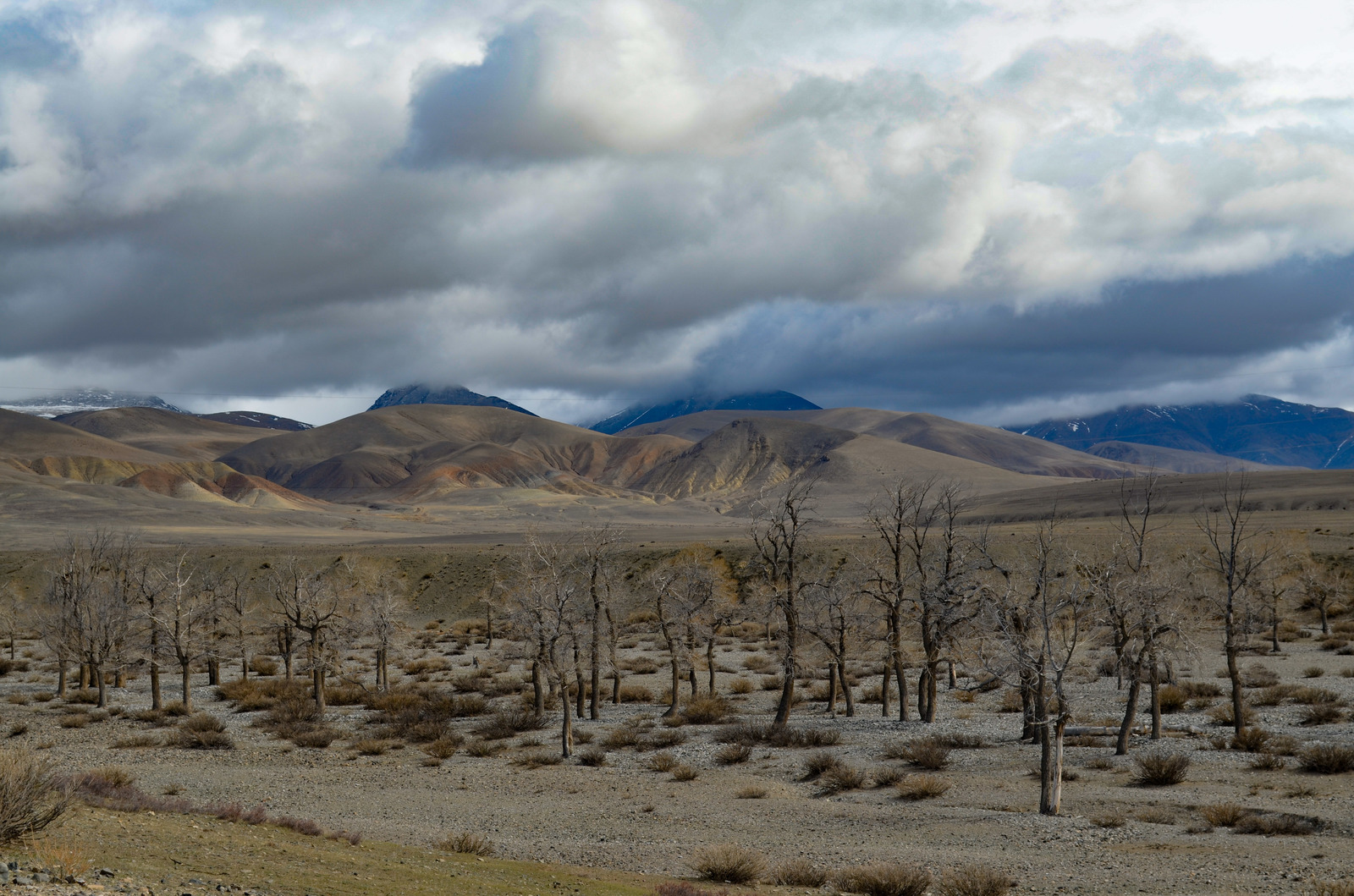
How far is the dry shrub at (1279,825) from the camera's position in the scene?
17.0 m

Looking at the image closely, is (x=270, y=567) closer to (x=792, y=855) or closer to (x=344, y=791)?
(x=344, y=791)

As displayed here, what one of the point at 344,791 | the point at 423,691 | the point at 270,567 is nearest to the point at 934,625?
the point at 344,791

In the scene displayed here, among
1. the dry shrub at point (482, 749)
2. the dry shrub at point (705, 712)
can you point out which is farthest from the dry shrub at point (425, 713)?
the dry shrub at point (705, 712)

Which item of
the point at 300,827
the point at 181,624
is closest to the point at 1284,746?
the point at 300,827

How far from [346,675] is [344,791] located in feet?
88.7

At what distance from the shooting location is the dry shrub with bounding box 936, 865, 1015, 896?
1348 centimetres

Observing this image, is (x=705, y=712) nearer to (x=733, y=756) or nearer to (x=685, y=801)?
(x=733, y=756)

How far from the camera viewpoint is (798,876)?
1502 cm

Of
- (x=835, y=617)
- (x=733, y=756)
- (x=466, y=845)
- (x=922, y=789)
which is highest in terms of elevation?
(x=835, y=617)

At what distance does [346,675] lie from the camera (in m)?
48.8

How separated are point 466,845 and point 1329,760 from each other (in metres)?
21.0

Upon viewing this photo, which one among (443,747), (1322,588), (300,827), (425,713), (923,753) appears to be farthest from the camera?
(1322,588)

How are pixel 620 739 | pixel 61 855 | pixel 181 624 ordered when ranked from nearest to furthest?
pixel 61 855 → pixel 620 739 → pixel 181 624

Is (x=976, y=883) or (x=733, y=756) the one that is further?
(x=733, y=756)
